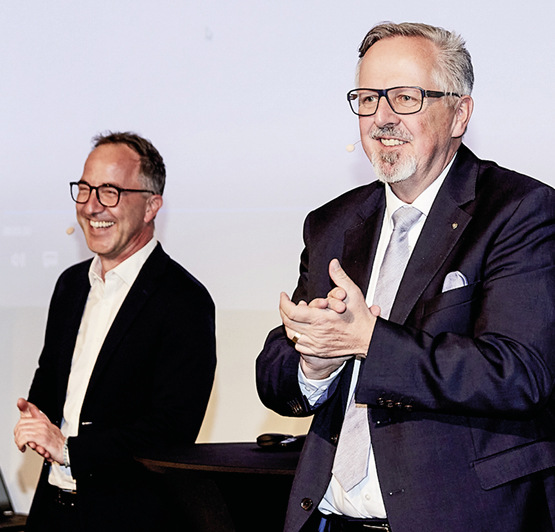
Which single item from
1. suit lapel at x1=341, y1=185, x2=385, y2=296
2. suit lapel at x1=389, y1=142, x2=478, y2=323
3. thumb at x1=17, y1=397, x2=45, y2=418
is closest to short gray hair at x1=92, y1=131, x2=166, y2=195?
thumb at x1=17, y1=397, x2=45, y2=418

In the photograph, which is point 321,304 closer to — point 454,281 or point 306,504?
point 454,281

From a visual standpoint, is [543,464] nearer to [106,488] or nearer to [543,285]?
[543,285]

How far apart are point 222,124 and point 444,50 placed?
75.7 inches

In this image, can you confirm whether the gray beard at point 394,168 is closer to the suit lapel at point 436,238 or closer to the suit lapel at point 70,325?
the suit lapel at point 436,238

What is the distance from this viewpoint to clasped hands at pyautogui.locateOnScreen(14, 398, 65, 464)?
8.89 ft

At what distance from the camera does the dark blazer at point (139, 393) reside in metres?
2.71

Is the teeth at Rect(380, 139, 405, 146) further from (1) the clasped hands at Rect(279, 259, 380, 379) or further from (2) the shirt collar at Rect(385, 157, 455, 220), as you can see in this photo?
(1) the clasped hands at Rect(279, 259, 380, 379)

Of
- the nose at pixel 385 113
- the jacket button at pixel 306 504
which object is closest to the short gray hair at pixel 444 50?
the nose at pixel 385 113

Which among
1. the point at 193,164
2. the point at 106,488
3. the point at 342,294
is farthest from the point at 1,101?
the point at 342,294

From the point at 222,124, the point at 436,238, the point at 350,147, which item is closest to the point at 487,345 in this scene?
the point at 436,238

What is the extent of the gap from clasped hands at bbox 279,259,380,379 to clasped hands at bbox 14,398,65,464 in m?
1.27

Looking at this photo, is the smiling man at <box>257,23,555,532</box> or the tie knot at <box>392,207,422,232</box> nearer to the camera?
the smiling man at <box>257,23,555,532</box>

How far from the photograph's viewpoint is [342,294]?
5.42 ft

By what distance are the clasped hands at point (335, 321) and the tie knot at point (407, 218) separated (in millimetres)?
269
